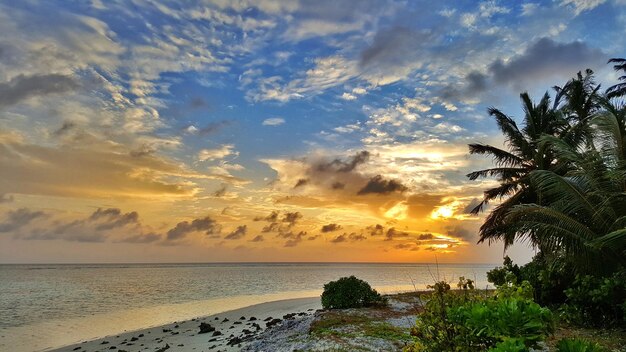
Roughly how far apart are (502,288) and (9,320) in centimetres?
3043

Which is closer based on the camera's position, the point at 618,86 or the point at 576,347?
the point at 576,347

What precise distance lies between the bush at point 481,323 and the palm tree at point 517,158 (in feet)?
58.7

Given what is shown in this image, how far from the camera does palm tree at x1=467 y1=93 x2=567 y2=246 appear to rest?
2234cm

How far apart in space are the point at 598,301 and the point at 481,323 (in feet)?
32.2

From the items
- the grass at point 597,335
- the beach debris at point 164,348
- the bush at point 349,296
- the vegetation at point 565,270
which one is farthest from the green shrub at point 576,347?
the bush at point 349,296

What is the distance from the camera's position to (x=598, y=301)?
1158cm

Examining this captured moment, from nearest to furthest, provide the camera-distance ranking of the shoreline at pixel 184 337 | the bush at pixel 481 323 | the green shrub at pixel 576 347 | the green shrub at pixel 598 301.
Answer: the green shrub at pixel 576 347
the bush at pixel 481 323
the green shrub at pixel 598 301
the shoreline at pixel 184 337

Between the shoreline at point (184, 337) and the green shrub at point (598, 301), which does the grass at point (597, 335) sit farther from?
the shoreline at point (184, 337)

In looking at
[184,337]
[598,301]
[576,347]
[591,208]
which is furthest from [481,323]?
[184,337]

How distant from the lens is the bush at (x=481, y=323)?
4008 millimetres

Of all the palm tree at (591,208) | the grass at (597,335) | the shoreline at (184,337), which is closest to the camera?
the grass at (597,335)

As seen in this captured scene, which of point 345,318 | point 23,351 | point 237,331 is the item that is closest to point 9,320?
point 23,351

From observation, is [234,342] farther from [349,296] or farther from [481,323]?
[481,323]

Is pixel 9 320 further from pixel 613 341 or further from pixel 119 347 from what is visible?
pixel 613 341
